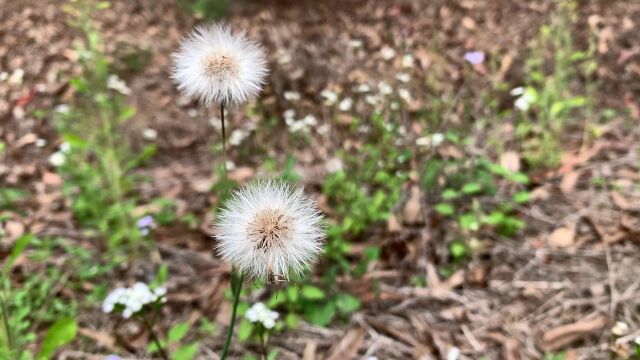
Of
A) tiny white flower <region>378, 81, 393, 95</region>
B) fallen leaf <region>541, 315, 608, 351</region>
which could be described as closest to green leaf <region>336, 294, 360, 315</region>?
fallen leaf <region>541, 315, 608, 351</region>

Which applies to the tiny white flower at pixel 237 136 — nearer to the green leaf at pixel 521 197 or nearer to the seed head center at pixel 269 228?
the green leaf at pixel 521 197

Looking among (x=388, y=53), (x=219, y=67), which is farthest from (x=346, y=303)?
(x=388, y=53)

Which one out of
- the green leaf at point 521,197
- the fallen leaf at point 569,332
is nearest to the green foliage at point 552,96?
the green leaf at point 521,197

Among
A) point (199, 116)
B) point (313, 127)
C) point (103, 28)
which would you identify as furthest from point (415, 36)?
point (103, 28)

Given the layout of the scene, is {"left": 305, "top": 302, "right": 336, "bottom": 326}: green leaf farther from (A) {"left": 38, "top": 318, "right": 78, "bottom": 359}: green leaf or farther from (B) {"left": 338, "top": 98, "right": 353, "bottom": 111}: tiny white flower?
(B) {"left": 338, "top": 98, "right": 353, "bottom": 111}: tiny white flower

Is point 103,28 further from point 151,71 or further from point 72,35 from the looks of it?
point 151,71

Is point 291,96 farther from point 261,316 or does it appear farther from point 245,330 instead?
point 261,316
